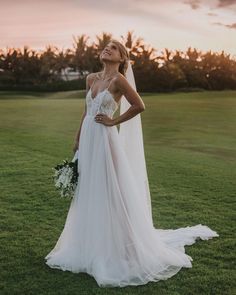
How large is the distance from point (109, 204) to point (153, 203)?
3.32m

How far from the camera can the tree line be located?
2470 inches

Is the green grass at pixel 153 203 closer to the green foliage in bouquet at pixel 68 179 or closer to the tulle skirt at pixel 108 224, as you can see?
the tulle skirt at pixel 108 224

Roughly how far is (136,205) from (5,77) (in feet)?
208

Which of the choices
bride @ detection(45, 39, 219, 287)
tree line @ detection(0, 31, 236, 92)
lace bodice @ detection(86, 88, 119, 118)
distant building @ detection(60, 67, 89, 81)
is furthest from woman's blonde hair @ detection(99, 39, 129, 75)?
distant building @ detection(60, 67, 89, 81)

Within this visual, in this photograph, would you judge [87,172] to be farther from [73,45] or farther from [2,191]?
[73,45]

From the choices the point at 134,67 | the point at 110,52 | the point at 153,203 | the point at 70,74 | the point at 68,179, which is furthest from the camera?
the point at 70,74

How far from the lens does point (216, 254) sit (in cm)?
587

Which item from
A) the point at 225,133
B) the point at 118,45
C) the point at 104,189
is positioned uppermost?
the point at 118,45

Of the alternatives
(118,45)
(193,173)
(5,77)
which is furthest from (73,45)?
(118,45)

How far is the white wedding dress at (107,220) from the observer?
5.29 meters

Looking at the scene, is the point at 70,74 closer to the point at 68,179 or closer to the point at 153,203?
the point at 153,203

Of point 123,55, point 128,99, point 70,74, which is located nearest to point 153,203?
point 128,99

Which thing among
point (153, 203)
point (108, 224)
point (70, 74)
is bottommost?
point (153, 203)

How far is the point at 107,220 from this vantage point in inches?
209
